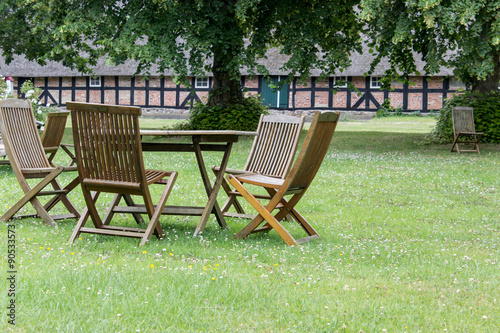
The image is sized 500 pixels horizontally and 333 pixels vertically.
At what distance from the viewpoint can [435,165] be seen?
1249cm

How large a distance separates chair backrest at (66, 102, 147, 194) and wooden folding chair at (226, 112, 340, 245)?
35.2 inches

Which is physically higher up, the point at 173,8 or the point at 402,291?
the point at 173,8

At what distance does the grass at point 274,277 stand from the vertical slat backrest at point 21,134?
56 centimetres

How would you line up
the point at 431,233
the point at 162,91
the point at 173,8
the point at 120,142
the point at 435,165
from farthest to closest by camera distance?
the point at 162,91, the point at 173,8, the point at 435,165, the point at 431,233, the point at 120,142

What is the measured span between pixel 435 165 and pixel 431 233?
22.7 feet

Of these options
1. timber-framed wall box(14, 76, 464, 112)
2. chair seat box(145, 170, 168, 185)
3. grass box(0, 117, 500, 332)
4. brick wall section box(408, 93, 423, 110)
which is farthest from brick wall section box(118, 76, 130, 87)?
chair seat box(145, 170, 168, 185)

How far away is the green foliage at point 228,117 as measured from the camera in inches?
715

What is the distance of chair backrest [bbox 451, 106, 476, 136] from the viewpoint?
51.3 ft

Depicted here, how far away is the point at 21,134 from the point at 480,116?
13.6 m

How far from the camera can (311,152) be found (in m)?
4.99

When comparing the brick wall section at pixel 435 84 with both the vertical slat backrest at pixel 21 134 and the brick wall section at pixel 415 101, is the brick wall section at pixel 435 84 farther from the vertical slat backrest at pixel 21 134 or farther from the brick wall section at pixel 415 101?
the vertical slat backrest at pixel 21 134

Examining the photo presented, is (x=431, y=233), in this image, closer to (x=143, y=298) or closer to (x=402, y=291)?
(x=402, y=291)

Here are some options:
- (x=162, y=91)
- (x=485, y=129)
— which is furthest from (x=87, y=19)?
(x=162, y=91)

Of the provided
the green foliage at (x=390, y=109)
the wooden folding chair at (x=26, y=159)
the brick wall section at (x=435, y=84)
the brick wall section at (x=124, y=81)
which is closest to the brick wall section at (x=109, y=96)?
the brick wall section at (x=124, y=81)
